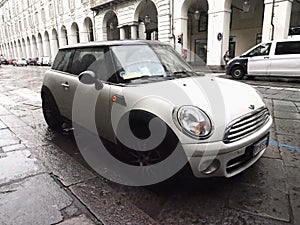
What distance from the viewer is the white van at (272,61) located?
→ 10.2 meters

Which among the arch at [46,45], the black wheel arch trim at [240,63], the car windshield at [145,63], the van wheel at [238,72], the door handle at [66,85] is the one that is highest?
the arch at [46,45]

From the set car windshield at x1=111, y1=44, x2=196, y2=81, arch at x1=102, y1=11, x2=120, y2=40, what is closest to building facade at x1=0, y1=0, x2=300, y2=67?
arch at x1=102, y1=11, x2=120, y2=40

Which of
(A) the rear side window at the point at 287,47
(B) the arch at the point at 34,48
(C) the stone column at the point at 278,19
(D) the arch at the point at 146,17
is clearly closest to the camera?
(A) the rear side window at the point at 287,47

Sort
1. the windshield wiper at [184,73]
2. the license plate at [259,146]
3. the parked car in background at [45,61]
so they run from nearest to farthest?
1. the license plate at [259,146]
2. the windshield wiper at [184,73]
3. the parked car in background at [45,61]

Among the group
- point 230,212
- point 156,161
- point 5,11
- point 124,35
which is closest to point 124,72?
point 156,161

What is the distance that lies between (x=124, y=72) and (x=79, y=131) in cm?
195

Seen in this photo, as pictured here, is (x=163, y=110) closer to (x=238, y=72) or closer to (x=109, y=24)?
(x=238, y=72)

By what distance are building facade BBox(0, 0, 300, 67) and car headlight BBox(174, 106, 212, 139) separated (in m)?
14.2

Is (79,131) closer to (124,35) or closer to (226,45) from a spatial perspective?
(226,45)

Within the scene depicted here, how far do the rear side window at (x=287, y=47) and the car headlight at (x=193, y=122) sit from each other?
33.0 feet

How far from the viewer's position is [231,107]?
7.93ft

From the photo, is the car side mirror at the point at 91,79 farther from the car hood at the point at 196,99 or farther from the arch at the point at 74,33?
the arch at the point at 74,33

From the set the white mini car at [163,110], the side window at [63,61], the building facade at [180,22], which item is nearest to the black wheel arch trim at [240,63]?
the building facade at [180,22]

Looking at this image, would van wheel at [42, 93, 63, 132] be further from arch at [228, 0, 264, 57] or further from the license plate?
arch at [228, 0, 264, 57]
